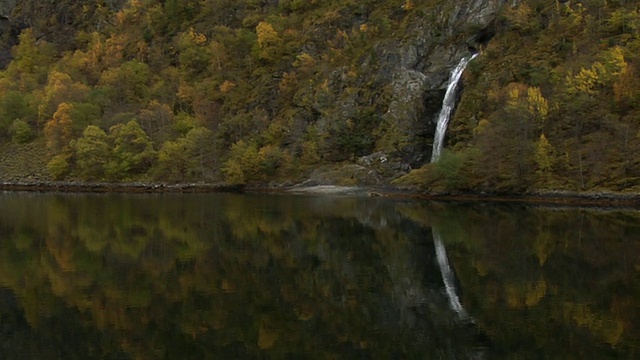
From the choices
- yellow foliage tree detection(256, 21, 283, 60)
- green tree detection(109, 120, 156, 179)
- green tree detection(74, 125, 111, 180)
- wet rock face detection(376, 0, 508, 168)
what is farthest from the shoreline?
yellow foliage tree detection(256, 21, 283, 60)

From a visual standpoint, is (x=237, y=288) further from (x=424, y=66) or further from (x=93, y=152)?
(x=93, y=152)

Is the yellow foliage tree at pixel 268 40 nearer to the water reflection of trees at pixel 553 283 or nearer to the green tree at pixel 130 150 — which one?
the green tree at pixel 130 150

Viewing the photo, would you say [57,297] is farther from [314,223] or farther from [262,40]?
[262,40]

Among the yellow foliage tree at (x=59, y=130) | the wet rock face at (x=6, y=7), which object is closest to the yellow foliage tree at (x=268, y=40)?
the yellow foliage tree at (x=59, y=130)

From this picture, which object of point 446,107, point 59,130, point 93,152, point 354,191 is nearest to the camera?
point 354,191

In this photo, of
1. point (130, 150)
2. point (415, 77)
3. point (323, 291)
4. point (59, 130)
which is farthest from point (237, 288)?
point (59, 130)

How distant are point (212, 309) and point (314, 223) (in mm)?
24076

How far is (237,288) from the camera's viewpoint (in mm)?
23281

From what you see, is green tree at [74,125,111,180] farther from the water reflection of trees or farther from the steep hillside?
the water reflection of trees

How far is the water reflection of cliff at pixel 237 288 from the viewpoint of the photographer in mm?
17125

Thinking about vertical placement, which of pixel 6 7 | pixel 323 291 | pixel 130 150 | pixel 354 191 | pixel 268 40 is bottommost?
pixel 354 191

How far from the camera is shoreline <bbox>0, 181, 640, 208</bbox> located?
59062 millimetres

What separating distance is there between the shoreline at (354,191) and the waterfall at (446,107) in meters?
8.92

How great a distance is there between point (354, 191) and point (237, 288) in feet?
190
